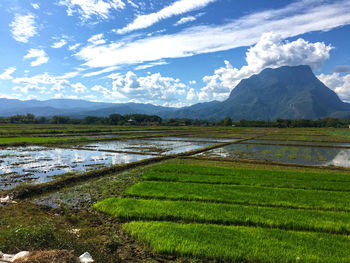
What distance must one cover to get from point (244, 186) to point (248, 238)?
212 inches

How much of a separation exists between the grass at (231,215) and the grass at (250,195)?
0.78 metres

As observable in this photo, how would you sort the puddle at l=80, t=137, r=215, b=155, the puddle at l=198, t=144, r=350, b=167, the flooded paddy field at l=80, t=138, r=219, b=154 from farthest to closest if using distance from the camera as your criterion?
the flooded paddy field at l=80, t=138, r=219, b=154 → the puddle at l=80, t=137, r=215, b=155 → the puddle at l=198, t=144, r=350, b=167

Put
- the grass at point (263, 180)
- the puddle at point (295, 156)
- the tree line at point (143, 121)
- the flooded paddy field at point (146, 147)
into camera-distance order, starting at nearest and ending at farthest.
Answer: the grass at point (263, 180), the puddle at point (295, 156), the flooded paddy field at point (146, 147), the tree line at point (143, 121)

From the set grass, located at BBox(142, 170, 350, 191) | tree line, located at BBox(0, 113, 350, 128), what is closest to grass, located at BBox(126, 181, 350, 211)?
grass, located at BBox(142, 170, 350, 191)

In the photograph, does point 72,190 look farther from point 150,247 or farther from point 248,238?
point 248,238

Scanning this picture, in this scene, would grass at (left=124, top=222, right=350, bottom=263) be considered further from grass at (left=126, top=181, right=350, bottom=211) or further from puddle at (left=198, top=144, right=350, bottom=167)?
puddle at (left=198, top=144, right=350, bottom=167)

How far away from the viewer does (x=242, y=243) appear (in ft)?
17.8

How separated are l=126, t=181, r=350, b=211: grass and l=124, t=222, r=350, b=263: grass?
2.54 meters

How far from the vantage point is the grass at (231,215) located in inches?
258

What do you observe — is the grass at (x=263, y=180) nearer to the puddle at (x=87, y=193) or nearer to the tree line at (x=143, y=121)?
the puddle at (x=87, y=193)

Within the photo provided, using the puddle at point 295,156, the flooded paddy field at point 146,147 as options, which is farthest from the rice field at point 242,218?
the flooded paddy field at point 146,147

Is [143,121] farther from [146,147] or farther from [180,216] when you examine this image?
[180,216]

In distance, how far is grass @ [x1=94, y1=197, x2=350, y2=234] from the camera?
Answer: 6.56 metres

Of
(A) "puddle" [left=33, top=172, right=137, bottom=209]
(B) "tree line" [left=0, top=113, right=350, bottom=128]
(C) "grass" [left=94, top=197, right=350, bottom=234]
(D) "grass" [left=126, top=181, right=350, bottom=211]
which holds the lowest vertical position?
(A) "puddle" [left=33, top=172, right=137, bottom=209]
